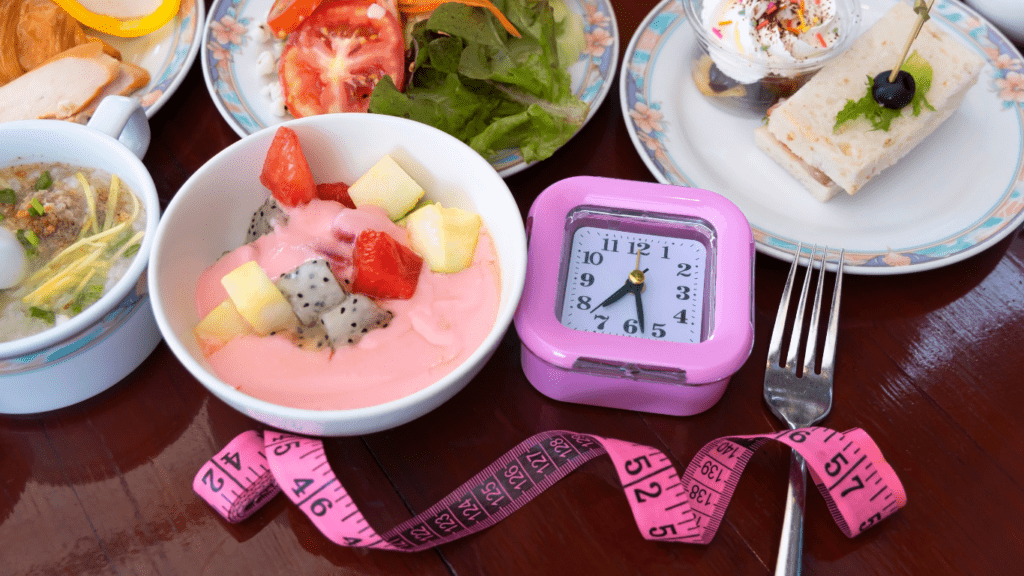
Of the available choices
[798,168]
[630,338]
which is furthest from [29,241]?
[798,168]

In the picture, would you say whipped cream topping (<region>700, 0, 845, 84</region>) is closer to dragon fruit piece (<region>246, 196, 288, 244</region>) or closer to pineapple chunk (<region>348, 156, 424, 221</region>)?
pineapple chunk (<region>348, 156, 424, 221</region>)

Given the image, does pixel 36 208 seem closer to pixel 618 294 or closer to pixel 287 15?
pixel 287 15

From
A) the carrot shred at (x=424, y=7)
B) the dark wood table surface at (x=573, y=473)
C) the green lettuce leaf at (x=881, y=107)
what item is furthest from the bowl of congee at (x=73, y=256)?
the green lettuce leaf at (x=881, y=107)

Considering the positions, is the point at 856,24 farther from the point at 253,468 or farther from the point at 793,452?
the point at 253,468

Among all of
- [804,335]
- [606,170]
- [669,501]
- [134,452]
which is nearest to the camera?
[669,501]

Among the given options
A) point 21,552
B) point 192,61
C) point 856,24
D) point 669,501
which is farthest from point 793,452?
point 192,61

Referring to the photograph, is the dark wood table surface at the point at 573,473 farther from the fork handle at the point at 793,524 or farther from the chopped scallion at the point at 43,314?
the chopped scallion at the point at 43,314
